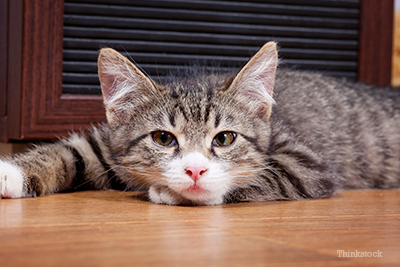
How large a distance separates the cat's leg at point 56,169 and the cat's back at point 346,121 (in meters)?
0.84

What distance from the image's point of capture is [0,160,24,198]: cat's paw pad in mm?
1382

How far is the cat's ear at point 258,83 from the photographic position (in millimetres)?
1504

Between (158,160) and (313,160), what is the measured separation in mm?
641

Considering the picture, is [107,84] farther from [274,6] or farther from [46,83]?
[274,6]

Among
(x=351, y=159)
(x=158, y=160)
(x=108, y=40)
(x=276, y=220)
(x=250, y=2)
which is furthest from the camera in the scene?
(x=250, y=2)

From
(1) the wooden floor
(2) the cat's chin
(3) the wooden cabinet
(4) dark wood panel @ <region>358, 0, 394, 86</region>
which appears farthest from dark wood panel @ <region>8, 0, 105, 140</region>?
(4) dark wood panel @ <region>358, 0, 394, 86</region>

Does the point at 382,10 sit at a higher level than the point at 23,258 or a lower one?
higher

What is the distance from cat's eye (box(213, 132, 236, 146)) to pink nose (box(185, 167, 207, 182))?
0.57 feet

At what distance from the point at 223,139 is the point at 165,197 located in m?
0.29

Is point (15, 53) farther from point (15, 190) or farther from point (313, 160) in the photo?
point (313, 160)

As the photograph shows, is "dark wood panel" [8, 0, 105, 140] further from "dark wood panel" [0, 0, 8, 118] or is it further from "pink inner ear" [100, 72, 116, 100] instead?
"pink inner ear" [100, 72, 116, 100]

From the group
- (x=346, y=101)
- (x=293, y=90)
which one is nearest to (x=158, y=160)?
(x=293, y=90)

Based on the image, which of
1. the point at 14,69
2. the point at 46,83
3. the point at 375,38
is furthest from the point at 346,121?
the point at 14,69

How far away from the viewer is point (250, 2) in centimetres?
231
